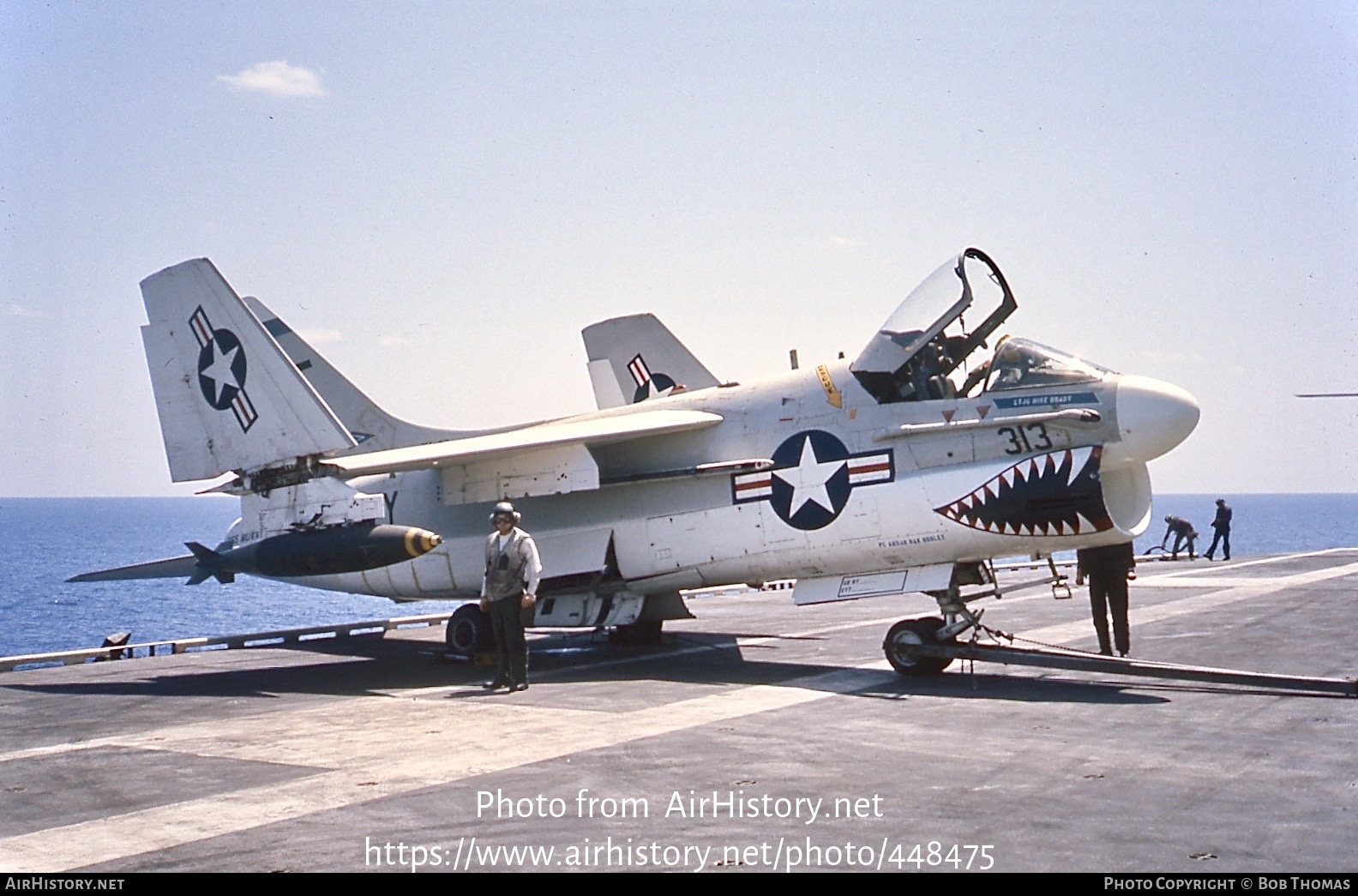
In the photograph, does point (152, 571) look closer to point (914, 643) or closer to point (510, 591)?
point (510, 591)

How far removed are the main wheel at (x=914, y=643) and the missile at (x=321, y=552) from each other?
16.2 feet

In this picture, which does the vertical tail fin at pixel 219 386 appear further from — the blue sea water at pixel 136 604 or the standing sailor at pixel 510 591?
the blue sea water at pixel 136 604

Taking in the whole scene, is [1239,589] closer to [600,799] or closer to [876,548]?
[876,548]

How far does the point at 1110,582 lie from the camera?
1338 cm

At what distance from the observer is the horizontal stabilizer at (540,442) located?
14586mm

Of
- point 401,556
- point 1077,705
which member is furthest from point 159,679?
point 1077,705

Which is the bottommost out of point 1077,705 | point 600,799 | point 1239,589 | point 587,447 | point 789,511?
point 1239,589

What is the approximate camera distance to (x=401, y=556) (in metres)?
13.9

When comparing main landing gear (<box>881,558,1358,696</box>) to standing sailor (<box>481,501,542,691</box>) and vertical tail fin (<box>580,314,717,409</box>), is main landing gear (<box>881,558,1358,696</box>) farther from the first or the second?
vertical tail fin (<box>580,314,717,409</box>)

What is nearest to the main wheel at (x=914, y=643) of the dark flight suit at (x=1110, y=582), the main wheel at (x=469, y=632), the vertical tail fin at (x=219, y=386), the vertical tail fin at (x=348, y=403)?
the dark flight suit at (x=1110, y=582)

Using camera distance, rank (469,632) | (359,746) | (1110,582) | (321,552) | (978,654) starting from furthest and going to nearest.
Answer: (469,632) < (321,552) < (1110,582) < (978,654) < (359,746)

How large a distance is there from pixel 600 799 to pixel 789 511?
7073 millimetres

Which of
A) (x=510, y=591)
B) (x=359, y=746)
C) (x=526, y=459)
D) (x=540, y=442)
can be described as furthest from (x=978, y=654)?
(x=359, y=746)

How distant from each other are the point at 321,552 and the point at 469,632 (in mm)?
2046
